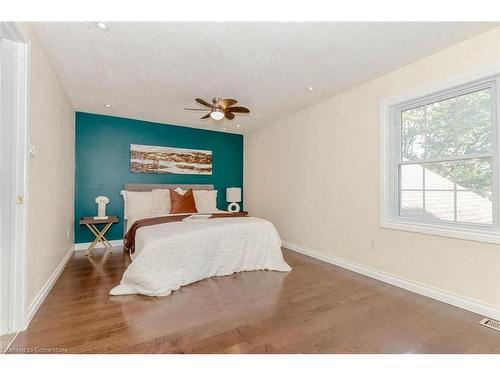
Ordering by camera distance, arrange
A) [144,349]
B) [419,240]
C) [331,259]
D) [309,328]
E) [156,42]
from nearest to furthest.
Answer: [144,349], [309,328], [156,42], [419,240], [331,259]

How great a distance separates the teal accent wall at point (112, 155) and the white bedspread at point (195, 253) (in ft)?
6.37

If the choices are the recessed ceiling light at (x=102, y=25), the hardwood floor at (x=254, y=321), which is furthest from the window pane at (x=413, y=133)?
the recessed ceiling light at (x=102, y=25)

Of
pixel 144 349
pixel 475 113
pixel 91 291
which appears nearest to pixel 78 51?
pixel 91 291

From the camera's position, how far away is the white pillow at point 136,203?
4449 mm

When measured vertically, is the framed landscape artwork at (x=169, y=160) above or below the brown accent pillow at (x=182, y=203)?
above

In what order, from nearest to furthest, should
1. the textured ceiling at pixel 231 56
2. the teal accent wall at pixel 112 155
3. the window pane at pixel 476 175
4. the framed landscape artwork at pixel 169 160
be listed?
the textured ceiling at pixel 231 56
the window pane at pixel 476 175
the teal accent wall at pixel 112 155
the framed landscape artwork at pixel 169 160

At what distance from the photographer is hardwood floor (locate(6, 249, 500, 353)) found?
1684mm

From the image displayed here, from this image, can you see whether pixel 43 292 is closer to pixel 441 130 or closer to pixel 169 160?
pixel 169 160

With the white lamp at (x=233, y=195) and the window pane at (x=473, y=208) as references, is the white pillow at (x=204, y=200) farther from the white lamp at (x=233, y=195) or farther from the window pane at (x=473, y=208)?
the window pane at (x=473, y=208)

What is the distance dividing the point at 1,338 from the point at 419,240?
12.2 ft

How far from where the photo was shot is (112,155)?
4605mm

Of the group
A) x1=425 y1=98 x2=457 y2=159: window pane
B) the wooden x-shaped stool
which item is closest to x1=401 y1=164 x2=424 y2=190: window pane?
x1=425 y1=98 x2=457 y2=159: window pane

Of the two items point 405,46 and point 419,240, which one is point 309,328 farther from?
point 405,46
